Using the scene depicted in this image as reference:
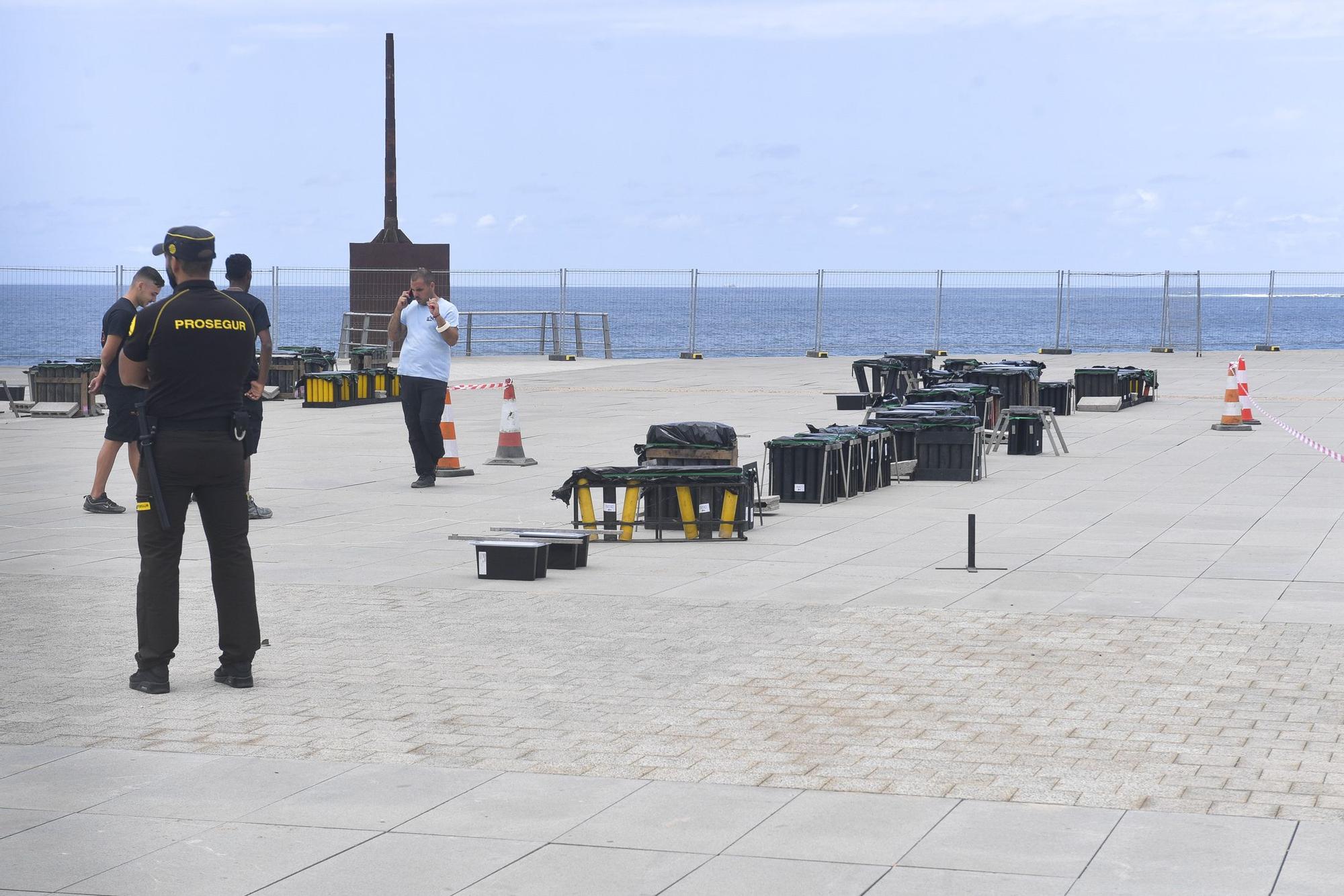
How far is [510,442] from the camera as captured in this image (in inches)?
733

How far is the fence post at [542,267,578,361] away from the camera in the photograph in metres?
43.9

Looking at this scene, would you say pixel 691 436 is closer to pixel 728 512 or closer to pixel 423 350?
pixel 728 512

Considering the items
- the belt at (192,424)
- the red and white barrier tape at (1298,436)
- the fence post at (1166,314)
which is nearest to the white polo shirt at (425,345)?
the belt at (192,424)

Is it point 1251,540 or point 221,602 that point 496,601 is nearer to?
point 221,602

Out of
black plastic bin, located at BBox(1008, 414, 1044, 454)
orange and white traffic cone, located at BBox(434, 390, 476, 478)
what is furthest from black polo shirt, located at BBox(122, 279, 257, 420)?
black plastic bin, located at BBox(1008, 414, 1044, 454)

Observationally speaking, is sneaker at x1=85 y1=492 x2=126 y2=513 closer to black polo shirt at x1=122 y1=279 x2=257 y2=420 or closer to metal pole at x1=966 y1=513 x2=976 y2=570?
black polo shirt at x1=122 y1=279 x2=257 y2=420

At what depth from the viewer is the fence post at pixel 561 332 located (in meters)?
43.9

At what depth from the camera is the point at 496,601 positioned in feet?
34.0

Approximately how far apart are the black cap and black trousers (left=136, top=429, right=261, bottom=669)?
799 millimetres

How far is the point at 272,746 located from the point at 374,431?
16.4 meters

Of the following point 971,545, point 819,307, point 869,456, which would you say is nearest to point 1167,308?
point 819,307

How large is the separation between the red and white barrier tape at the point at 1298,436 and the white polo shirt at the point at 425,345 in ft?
32.3

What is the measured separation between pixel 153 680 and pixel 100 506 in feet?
23.2

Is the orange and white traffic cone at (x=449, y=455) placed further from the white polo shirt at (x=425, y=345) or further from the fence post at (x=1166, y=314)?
the fence post at (x=1166, y=314)
